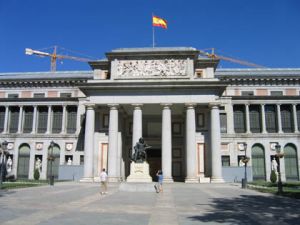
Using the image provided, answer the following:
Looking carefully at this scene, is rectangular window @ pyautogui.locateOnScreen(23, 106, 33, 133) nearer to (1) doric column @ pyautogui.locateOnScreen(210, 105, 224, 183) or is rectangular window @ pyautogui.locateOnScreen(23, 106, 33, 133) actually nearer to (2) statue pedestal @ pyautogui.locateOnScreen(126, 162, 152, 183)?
(1) doric column @ pyautogui.locateOnScreen(210, 105, 224, 183)

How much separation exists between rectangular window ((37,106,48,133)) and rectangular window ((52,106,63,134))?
5.22 ft

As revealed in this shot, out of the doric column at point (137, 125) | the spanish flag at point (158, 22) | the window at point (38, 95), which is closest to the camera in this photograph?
the doric column at point (137, 125)

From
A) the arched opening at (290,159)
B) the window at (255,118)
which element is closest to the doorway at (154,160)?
the window at (255,118)

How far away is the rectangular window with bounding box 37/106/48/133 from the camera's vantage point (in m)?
65.2

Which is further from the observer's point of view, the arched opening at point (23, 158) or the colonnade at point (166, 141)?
the arched opening at point (23, 158)

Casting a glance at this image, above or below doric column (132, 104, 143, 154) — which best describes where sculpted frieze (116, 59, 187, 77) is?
above

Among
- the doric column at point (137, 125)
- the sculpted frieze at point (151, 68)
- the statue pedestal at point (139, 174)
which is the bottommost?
the statue pedestal at point (139, 174)

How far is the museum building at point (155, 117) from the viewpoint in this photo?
43281mm

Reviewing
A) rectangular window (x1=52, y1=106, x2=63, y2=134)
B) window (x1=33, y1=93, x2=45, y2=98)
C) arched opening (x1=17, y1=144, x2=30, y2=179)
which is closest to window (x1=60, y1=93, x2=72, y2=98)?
rectangular window (x1=52, y1=106, x2=63, y2=134)

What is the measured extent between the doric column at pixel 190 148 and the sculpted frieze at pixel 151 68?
521 cm

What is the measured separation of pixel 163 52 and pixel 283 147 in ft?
101

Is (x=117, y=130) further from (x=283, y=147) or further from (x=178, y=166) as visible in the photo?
(x=283, y=147)

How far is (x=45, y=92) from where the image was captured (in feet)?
220

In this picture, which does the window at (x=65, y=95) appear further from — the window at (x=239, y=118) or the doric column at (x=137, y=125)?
the window at (x=239, y=118)
